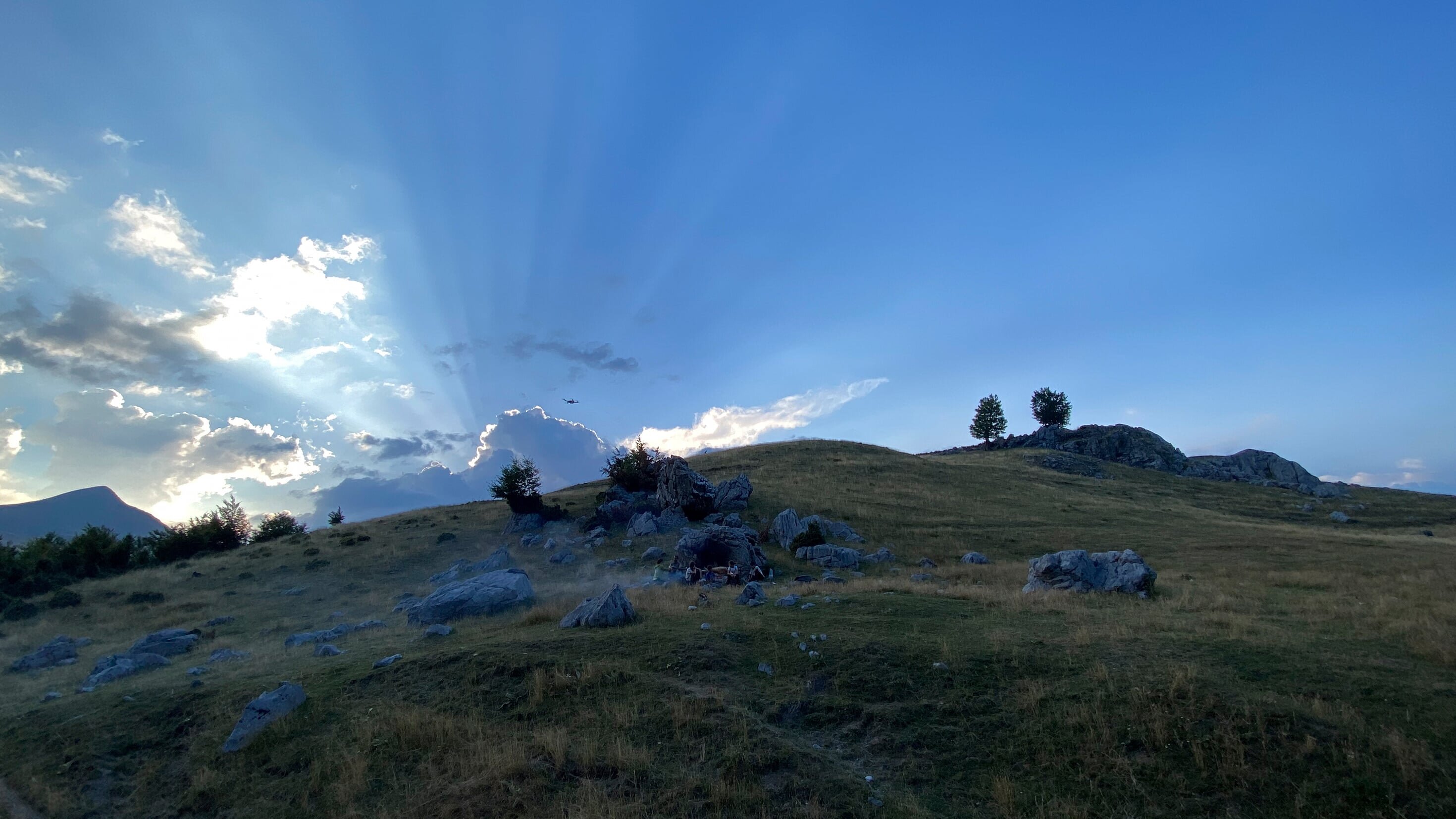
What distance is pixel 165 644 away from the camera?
22359 millimetres

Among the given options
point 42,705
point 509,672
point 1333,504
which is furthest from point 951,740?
point 1333,504

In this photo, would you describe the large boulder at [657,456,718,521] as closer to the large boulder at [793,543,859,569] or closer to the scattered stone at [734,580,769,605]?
the large boulder at [793,543,859,569]

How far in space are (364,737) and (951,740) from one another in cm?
1029

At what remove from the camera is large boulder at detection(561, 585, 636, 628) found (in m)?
17.3

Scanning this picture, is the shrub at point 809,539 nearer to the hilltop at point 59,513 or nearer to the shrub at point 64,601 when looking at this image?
the shrub at point 64,601

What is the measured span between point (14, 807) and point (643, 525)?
29.7 m

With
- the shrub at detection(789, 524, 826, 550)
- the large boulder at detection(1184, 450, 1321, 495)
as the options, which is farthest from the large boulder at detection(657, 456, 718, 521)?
the large boulder at detection(1184, 450, 1321, 495)

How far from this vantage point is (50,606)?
111 ft

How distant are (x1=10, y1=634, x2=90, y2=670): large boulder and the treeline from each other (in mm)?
12429

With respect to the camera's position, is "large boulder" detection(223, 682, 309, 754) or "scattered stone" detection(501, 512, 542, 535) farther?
"scattered stone" detection(501, 512, 542, 535)

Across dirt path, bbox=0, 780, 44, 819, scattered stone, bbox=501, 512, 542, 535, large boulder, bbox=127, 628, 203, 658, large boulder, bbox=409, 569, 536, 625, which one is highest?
scattered stone, bbox=501, 512, 542, 535

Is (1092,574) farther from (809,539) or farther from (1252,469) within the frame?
(1252,469)

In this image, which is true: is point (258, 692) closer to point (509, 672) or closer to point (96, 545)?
point (509, 672)

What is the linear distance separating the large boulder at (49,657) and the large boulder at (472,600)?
11778 mm
